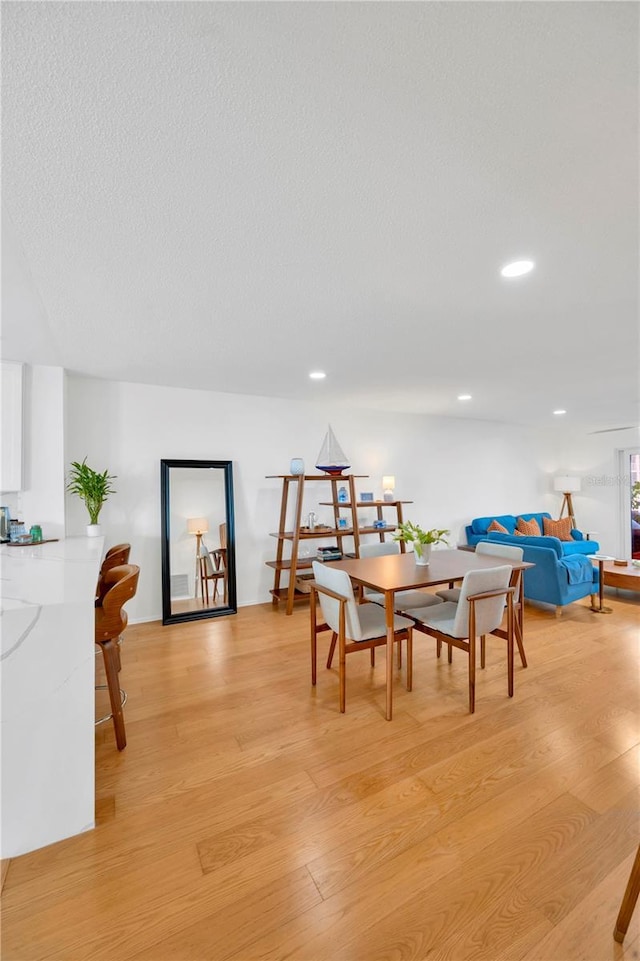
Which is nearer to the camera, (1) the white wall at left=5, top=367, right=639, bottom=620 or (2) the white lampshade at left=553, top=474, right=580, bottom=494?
(1) the white wall at left=5, top=367, right=639, bottom=620

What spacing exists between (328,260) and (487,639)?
11.0ft

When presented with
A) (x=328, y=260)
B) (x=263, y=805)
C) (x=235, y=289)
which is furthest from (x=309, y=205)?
(x=263, y=805)

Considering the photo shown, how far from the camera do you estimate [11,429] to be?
124 inches

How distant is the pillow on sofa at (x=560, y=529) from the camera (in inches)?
266

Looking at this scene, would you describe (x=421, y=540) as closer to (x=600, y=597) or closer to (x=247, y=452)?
(x=247, y=452)

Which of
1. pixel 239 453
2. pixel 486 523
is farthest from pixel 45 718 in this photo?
pixel 486 523

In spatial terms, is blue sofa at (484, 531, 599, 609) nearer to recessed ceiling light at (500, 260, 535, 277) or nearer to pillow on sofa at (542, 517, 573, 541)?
pillow on sofa at (542, 517, 573, 541)

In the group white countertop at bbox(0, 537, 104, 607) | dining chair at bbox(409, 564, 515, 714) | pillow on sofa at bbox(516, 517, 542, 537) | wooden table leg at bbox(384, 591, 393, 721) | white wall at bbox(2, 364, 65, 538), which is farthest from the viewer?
pillow on sofa at bbox(516, 517, 542, 537)

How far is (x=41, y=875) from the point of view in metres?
1.45

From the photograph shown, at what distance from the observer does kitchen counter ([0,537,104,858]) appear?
1.55m

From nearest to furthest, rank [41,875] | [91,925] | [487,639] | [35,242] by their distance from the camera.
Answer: [91,925] → [41,875] → [35,242] → [487,639]

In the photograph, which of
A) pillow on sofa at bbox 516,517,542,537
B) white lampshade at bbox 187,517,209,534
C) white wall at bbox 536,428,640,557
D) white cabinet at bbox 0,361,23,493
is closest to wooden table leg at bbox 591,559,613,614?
pillow on sofa at bbox 516,517,542,537

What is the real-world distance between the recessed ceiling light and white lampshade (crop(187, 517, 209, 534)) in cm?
349

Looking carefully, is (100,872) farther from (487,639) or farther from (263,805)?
(487,639)
